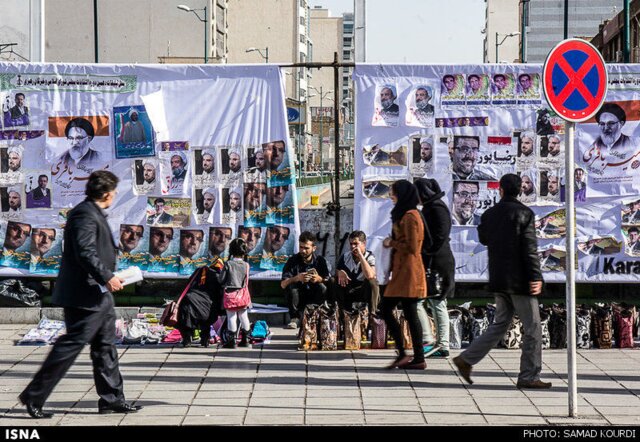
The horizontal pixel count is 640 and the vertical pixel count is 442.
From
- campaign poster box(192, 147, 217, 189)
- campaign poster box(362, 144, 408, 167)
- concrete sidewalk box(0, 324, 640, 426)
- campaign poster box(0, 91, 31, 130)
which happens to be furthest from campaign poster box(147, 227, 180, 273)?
campaign poster box(362, 144, 408, 167)

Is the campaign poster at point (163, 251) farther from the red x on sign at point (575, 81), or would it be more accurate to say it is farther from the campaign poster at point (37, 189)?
the red x on sign at point (575, 81)

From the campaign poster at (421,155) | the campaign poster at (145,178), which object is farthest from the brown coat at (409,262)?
the campaign poster at (145,178)

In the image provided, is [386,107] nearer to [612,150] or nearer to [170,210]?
[612,150]

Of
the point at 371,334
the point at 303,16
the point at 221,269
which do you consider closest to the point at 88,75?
the point at 221,269

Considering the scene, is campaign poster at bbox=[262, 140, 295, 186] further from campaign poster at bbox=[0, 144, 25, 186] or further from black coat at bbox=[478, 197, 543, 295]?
black coat at bbox=[478, 197, 543, 295]

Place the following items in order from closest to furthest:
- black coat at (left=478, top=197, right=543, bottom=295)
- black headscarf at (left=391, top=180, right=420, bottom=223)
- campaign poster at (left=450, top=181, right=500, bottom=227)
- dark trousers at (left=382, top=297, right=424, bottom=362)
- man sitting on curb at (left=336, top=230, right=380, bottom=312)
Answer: black coat at (left=478, top=197, right=543, bottom=295) → dark trousers at (left=382, top=297, right=424, bottom=362) → black headscarf at (left=391, top=180, right=420, bottom=223) → man sitting on curb at (left=336, top=230, right=380, bottom=312) → campaign poster at (left=450, top=181, right=500, bottom=227)

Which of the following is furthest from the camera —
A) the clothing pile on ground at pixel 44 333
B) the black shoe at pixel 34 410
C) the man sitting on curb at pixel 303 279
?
the man sitting on curb at pixel 303 279

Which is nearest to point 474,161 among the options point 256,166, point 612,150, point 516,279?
point 612,150

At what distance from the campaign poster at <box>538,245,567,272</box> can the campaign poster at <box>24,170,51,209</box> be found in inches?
215

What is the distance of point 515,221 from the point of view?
927 cm

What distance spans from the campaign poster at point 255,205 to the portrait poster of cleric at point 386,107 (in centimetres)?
146

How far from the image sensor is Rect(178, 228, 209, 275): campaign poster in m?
12.9

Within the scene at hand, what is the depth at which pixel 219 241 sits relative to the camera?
12852mm

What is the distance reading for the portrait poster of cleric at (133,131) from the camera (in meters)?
12.8
